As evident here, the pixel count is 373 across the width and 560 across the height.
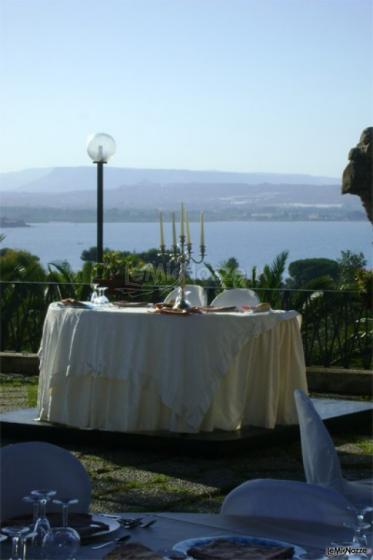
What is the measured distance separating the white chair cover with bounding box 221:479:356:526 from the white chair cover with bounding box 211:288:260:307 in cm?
572

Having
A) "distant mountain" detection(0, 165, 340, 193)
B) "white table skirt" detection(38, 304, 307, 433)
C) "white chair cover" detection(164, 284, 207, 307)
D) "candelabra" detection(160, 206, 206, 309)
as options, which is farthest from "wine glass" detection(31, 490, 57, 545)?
"distant mountain" detection(0, 165, 340, 193)

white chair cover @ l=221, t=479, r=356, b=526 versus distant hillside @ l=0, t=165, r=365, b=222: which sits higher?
distant hillside @ l=0, t=165, r=365, b=222

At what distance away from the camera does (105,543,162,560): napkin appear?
2.78 m

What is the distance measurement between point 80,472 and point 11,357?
8.77 m

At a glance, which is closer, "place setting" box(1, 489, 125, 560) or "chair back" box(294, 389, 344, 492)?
"place setting" box(1, 489, 125, 560)

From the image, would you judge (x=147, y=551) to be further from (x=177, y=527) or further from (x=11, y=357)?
(x=11, y=357)

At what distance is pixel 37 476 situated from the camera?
3.77 metres

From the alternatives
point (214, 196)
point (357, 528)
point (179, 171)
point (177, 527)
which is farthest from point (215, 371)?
point (214, 196)

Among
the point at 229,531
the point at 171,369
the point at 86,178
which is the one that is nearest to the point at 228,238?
the point at 86,178

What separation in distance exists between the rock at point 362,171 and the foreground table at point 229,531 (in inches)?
80.1

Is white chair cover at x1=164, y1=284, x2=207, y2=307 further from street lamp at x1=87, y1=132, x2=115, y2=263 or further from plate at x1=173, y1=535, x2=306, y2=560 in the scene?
plate at x1=173, y1=535, x2=306, y2=560

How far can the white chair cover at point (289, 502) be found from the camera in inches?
134

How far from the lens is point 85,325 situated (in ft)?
26.3

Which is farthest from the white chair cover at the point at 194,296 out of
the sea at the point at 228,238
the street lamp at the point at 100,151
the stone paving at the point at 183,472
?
the sea at the point at 228,238
